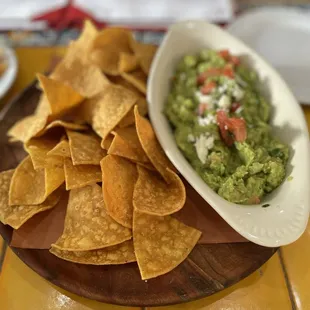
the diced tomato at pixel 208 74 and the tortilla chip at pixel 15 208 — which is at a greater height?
the diced tomato at pixel 208 74

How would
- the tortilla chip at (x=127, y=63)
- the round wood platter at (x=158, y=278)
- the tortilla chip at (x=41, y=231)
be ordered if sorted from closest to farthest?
the round wood platter at (x=158, y=278), the tortilla chip at (x=41, y=231), the tortilla chip at (x=127, y=63)

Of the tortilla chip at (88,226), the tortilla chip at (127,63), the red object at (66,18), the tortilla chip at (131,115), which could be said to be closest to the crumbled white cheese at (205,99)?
the tortilla chip at (131,115)

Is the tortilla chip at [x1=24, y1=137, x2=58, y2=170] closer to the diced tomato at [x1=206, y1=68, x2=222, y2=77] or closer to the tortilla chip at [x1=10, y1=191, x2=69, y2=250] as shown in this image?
the tortilla chip at [x1=10, y1=191, x2=69, y2=250]

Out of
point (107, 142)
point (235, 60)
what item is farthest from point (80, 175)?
point (235, 60)

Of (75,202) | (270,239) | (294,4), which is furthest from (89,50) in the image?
(294,4)

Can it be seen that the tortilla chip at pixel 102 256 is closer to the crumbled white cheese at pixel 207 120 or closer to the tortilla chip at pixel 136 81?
the crumbled white cheese at pixel 207 120

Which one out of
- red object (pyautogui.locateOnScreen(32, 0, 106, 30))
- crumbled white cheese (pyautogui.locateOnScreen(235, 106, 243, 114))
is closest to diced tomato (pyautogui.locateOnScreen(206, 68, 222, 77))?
crumbled white cheese (pyautogui.locateOnScreen(235, 106, 243, 114))
